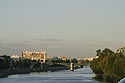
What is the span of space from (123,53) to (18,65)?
107032mm

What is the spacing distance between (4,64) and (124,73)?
82378mm

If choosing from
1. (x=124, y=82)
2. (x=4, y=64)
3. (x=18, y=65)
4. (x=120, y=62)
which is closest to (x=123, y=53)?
(x=120, y=62)

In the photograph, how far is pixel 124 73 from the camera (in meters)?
55.2

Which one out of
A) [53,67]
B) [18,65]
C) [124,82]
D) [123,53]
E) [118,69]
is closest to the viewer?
[124,82]

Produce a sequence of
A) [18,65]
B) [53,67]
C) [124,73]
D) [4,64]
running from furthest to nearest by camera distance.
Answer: [53,67]
[18,65]
[4,64]
[124,73]

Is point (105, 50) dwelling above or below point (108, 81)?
above

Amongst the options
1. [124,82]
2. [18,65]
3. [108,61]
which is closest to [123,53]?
[108,61]

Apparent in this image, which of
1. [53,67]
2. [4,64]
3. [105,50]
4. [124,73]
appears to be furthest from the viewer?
[53,67]

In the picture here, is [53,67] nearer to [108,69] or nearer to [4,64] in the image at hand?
[4,64]

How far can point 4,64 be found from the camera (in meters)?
133

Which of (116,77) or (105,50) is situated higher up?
(105,50)

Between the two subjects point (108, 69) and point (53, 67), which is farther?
point (53, 67)

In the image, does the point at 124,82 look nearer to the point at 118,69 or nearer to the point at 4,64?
the point at 118,69

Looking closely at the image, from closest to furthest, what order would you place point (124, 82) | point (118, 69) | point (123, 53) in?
point (124, 82) < point (118, 69) < point (123, 53)
